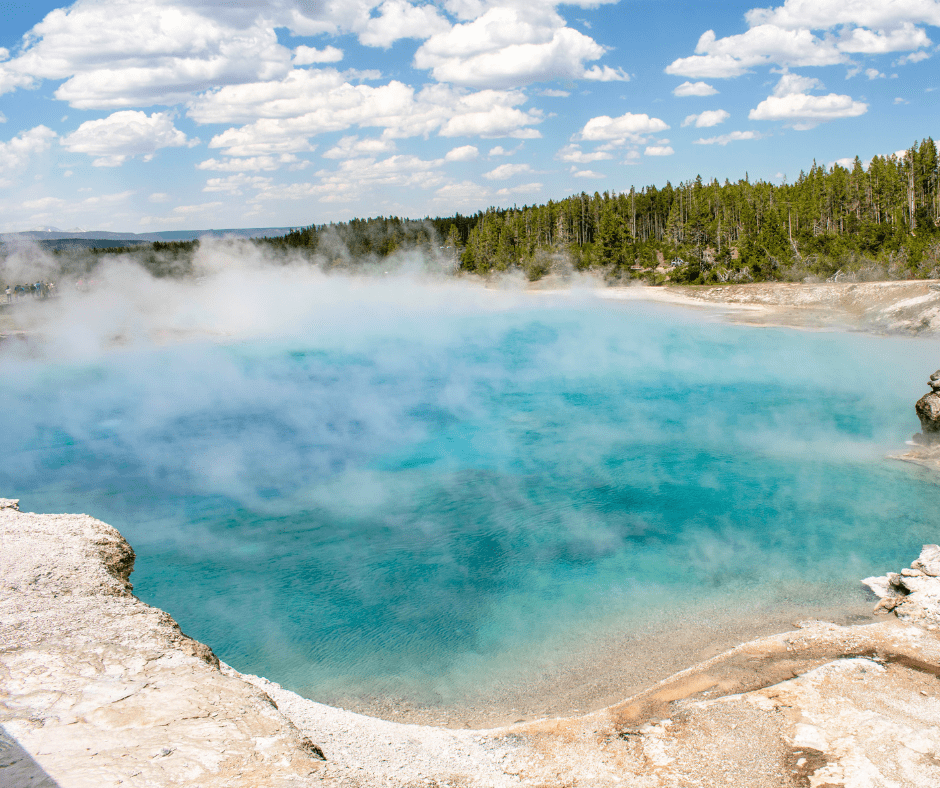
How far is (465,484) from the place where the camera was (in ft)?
45.7


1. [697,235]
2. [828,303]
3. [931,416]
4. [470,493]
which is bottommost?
[470,493]

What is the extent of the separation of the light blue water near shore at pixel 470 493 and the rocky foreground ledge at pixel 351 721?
1608 mm

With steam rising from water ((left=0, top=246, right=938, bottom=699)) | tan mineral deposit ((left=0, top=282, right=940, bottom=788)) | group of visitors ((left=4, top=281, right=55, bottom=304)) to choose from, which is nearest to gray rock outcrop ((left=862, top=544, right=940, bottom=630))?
tan mineral deposit ((left=0, top=282, right=940, bottom=788))

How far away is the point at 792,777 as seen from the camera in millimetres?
5203

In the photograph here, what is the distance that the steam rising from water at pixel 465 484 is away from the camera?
29.5ft

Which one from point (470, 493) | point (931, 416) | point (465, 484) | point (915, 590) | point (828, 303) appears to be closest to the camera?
point (915, 590)

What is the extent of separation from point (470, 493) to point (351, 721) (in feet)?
23.9

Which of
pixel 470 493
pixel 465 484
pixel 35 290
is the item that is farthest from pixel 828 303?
pixel 35 290

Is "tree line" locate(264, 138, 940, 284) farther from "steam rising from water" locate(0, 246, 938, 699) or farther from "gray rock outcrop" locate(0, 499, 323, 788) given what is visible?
"gray rock outcrop" locate(0, 499, 323, 788)

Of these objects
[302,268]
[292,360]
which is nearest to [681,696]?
[292,360]

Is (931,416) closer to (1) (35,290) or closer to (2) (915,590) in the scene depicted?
(2) (915,590)

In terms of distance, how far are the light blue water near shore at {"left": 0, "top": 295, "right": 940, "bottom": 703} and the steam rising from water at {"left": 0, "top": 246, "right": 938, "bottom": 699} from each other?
0.20 feet

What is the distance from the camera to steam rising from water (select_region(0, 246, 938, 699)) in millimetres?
8984

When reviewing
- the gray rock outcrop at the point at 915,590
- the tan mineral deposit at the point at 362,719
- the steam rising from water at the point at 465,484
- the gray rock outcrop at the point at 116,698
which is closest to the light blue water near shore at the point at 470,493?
the steam rising from water at the point at 465,484
